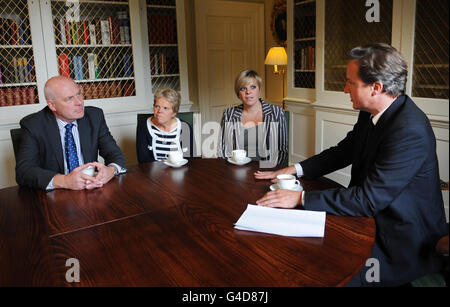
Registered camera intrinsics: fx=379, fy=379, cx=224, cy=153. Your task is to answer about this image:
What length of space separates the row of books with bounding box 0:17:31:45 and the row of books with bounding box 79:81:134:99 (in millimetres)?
596

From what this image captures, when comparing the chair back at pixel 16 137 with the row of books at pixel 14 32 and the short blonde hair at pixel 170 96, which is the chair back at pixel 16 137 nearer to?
the short blonde hair at pixel 170 96

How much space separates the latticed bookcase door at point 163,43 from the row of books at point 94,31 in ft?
0.95

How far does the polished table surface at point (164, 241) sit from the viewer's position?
95 cm

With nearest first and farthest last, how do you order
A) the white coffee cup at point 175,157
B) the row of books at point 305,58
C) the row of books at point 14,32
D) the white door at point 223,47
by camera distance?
1. the white coffee cup at point 175,157
2. the row of books at point 14,32
3. the row of books at point 305,58
4. the white door at point 223,47

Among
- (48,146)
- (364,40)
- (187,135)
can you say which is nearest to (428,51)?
(364,40)

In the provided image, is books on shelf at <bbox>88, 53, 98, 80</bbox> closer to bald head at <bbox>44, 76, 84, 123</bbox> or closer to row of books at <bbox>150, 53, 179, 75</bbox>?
row of books at <bbox>150, 53, 179, 75</bbox>

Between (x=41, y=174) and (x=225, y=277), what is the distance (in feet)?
3.84

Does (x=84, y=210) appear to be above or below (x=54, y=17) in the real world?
below

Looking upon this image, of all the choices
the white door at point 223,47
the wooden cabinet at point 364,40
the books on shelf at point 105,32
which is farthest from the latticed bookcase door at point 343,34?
the books on shelf at point 105,32

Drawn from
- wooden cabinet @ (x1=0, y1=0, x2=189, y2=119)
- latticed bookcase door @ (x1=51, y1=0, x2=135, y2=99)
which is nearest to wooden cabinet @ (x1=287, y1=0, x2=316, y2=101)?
wooden cabinet @ (x1=0, y1=0, x2=189, y2=119)

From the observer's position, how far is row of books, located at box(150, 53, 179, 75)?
155 inches

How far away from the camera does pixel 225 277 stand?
3.06 ft
